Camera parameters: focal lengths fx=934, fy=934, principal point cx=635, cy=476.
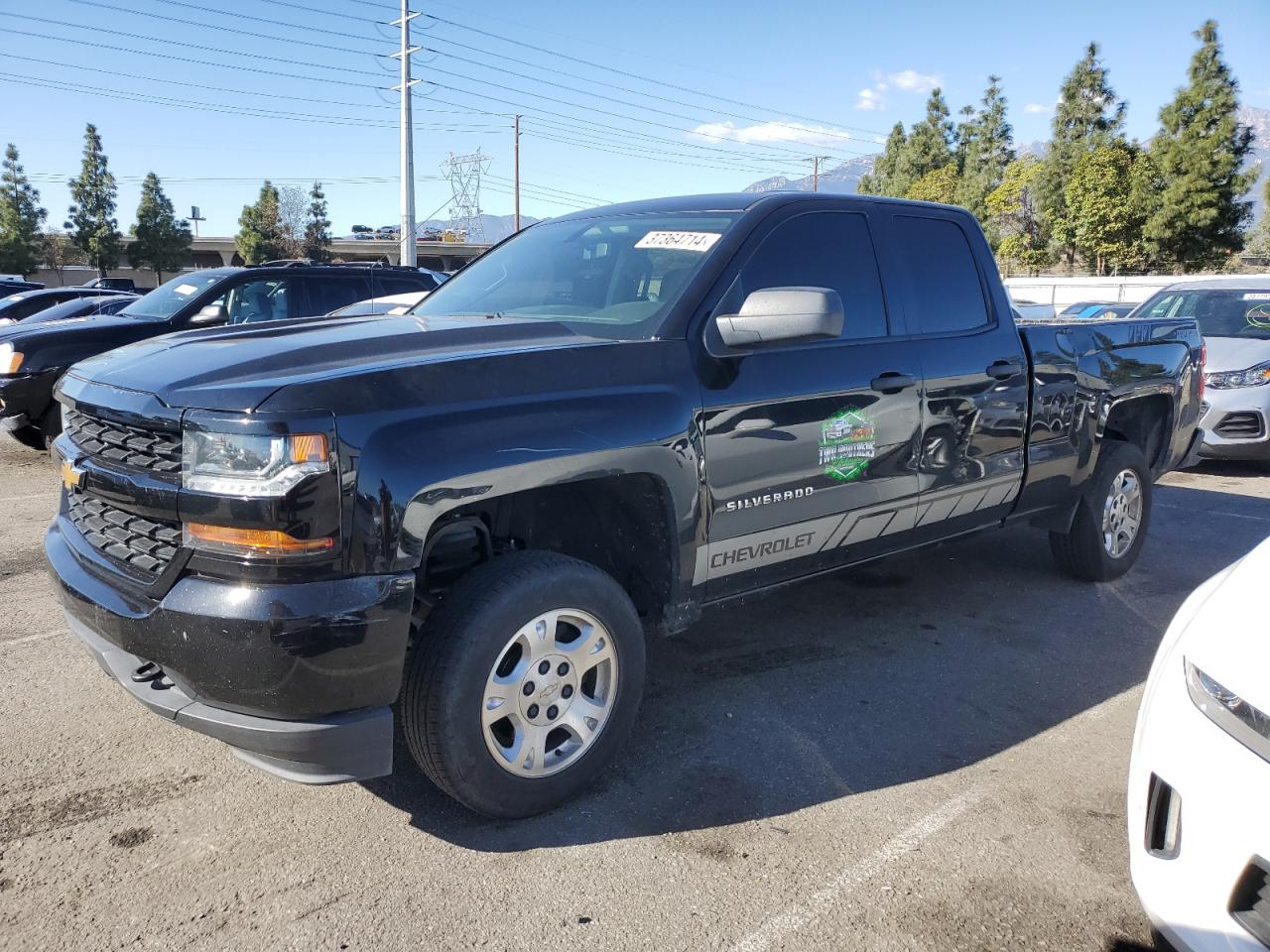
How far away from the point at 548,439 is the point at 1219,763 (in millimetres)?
1823

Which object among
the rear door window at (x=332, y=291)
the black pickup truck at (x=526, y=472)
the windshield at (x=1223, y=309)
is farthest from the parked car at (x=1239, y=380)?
the rear door window at (x=332, y=291)

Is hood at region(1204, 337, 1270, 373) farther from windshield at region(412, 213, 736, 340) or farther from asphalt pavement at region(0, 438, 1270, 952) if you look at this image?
windshield at region(412, 213, 736, 340)

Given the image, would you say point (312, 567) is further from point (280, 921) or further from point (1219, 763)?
point (1219, 763)

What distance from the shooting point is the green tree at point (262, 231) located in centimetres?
6191

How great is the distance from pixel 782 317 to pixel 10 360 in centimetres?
738

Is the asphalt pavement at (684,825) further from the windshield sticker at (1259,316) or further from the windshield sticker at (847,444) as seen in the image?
the windshield sticker at (1259,316)

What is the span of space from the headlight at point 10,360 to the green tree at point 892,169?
5869cm

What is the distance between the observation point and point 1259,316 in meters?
9.70

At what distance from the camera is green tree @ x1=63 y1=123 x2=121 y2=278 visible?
167 ft

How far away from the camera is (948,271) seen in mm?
4355

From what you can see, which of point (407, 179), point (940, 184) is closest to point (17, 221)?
point (407, 179)

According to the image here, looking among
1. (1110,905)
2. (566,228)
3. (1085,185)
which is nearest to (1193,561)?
(1110,905)

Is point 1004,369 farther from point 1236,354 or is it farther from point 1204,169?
point 1204,169

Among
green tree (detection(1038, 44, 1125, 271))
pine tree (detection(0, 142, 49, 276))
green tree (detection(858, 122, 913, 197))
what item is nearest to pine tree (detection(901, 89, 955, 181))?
green tree (detection(858, 122, 913, 197))
